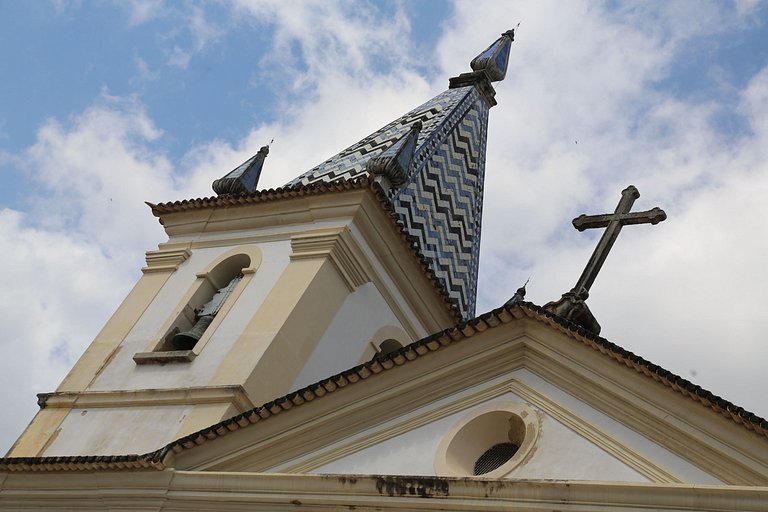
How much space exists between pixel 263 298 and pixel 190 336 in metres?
0.87

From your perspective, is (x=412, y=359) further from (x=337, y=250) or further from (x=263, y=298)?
(x=337, y=250)

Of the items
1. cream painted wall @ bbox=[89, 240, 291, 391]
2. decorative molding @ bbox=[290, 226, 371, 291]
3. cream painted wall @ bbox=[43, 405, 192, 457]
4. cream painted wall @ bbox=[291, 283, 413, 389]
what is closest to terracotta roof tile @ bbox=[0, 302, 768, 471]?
cream painted wall @ bbox=[43, 405, 192, 457]

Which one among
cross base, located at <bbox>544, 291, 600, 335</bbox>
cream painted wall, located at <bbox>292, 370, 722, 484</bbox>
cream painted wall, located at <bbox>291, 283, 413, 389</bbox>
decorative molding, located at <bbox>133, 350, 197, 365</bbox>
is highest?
cream painted wall, located at <bbox>291, 283, 413, 389</bbox>

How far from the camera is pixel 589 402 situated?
26.9 feet

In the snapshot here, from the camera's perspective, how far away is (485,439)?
8547mm

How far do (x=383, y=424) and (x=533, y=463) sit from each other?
1316 millimetres

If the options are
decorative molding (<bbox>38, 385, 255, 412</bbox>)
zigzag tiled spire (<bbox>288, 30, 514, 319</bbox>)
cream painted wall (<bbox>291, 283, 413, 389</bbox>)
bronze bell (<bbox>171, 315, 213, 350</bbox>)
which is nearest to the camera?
decorative molding (<bbox>38, 385, 255, 412</bbox>)

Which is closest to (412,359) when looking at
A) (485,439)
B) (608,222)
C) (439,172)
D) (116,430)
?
(485,439)

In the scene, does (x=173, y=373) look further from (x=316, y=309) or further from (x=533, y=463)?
(x=533, y=463)

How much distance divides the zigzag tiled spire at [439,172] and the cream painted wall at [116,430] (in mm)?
3873

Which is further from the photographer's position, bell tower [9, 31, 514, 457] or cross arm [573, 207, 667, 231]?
bell tower [9, 31, 514, 457]

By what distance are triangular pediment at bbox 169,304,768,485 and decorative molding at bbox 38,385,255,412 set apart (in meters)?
1.83

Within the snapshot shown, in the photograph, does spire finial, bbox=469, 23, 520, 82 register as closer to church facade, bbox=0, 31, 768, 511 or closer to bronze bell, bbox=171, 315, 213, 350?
church facade, bbox=0, 31, 768, 511

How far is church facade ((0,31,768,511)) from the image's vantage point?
7824 mm
